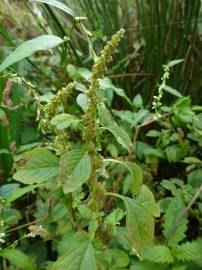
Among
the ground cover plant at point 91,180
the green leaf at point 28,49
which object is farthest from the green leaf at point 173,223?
the green leaf at point 28,49

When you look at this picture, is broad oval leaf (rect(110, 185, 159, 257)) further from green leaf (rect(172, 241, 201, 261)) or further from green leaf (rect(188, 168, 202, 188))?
green leaf (rect(188, 168, 202, 188))

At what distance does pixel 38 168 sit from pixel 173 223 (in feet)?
1.24

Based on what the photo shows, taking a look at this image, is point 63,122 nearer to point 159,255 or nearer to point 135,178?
point 135,178

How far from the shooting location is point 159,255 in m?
0.83

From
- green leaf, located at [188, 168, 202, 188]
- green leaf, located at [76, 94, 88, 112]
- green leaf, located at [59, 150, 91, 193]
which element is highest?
green leaf, located at [76, 94, 88, 112]

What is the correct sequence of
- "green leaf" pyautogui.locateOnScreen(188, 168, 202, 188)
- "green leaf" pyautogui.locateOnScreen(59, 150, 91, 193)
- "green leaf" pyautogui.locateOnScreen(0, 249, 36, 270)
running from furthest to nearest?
"green leaf" pyautogui.locateOnScreen(188, 168, 202, 188) → "green leaf" pyautogui.locateOnScreen(0, 249, 36, 270) → "green leaf" pyautogui.locateOnScreen(59, 150, 91, 193)

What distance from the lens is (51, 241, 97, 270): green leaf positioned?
627 millimetres

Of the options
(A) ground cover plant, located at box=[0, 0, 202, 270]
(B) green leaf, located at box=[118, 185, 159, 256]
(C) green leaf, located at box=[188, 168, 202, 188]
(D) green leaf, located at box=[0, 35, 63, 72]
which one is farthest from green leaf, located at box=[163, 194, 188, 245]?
(D) green leaf, located at box=[0, 35, 63, 72]

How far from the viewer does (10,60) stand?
669 millimetres

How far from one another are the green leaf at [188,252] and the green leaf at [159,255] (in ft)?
0.05

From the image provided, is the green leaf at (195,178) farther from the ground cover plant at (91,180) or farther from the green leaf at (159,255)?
the green leaf at (159,255)

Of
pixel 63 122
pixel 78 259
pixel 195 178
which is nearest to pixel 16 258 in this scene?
pixel 78 259

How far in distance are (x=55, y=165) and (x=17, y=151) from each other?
557 mm

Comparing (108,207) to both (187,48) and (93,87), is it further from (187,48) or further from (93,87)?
(187,48)
